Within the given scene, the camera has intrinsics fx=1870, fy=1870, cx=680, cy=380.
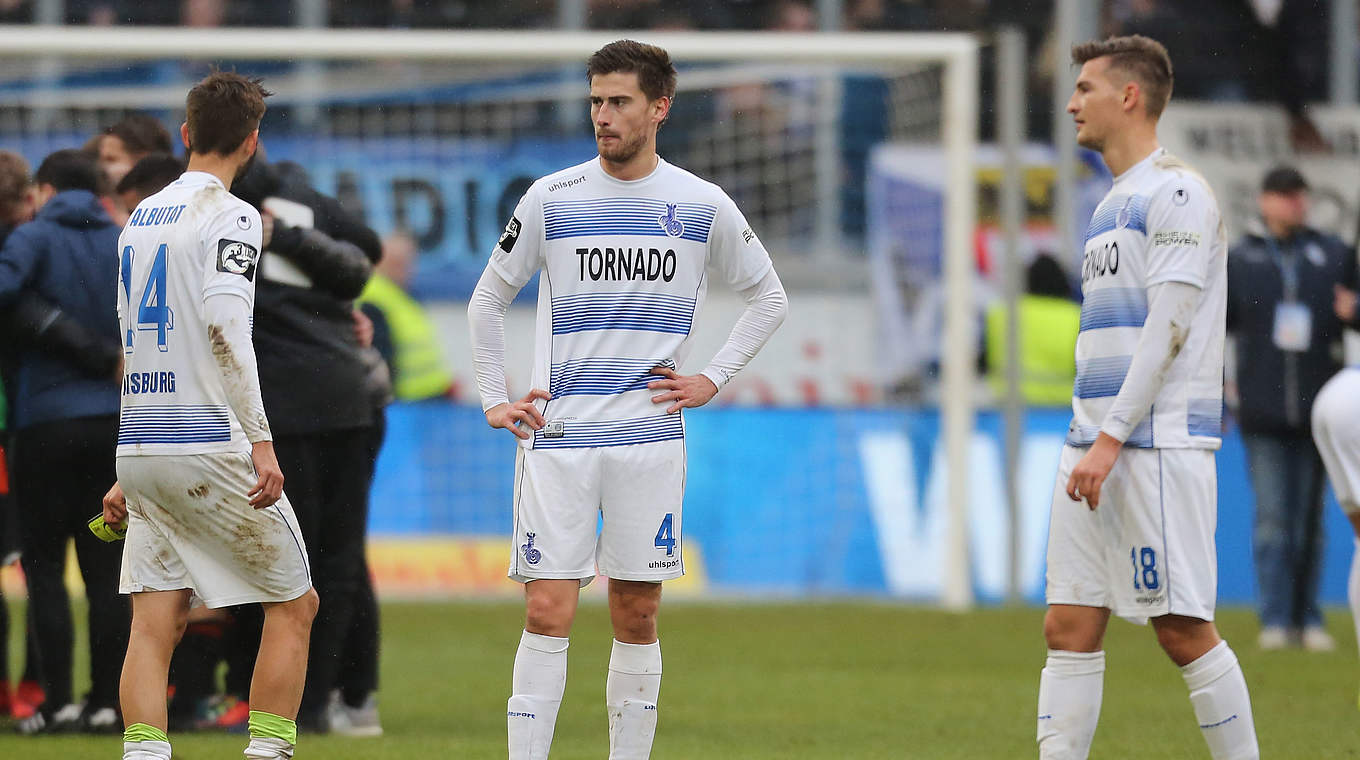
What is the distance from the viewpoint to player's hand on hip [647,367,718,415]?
5203mm

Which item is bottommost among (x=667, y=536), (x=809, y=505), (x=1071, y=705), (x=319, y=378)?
(x=809, y=505)

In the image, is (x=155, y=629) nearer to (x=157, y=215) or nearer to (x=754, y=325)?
(x=157, y=215)

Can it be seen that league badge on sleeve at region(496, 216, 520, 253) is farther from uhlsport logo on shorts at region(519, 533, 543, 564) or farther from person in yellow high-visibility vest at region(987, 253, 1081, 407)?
person in yellow high-visibility vest at region(987, 253, 1081, 407)

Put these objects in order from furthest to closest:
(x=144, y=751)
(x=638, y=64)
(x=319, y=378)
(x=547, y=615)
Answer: (x=319, y=378) → (x=638, y=64) → (x=547, y=615) → (x=144, y=751)

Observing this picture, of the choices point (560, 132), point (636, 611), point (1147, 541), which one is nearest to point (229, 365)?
point (636, 611)

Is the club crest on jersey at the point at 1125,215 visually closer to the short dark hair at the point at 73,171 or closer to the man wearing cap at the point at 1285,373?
the short dark hair at the point at 73,171

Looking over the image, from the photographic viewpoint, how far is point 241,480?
4.98 m

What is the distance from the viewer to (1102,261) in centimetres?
508

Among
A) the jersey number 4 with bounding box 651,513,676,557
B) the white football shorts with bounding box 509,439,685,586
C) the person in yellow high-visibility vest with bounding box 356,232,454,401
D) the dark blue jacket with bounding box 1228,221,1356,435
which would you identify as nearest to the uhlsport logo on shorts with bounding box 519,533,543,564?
the white football shorts with bounding box 509,439,685,586

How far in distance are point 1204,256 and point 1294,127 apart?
1365 cm

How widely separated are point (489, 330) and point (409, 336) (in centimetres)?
771

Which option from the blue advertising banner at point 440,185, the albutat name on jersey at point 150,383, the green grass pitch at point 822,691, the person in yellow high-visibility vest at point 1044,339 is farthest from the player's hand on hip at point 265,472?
the person in yellow high-visibility vest at point 1044,339

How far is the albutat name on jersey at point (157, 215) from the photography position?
4.95 m

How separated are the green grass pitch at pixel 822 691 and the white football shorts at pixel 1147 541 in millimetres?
1554
